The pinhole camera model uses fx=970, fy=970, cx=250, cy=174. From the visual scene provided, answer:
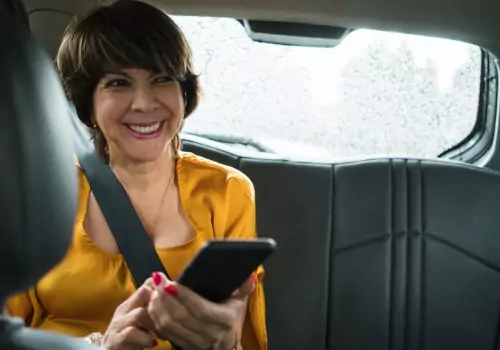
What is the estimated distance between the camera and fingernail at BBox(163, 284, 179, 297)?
144 centimetres

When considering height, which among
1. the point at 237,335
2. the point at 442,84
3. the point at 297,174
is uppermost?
the point at 442,84

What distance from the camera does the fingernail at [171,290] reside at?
144cm

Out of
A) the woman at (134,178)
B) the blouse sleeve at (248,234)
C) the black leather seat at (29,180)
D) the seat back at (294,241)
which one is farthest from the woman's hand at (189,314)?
the seat back at (294,241)

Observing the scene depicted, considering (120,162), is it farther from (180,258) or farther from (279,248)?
(279,248)

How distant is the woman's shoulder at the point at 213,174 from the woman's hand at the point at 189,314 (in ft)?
1.69

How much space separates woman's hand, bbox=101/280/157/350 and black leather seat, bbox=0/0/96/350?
→ 61cm

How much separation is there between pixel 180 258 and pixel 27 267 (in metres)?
1.02

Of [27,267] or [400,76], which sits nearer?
[27,267]

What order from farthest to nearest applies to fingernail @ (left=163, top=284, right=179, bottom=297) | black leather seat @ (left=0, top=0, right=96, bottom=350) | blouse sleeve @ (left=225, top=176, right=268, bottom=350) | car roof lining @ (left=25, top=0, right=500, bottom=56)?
car roof lining @ (left=25, top=0, right=500, bottom=56) → blouse sleeve @ (left=225, top=176, right=268, bottom=350) → fingernail @ (left=163, top=284, right=179, bottom=297) → black leather seat @ (left=0, top=0, right=96, bottom=350)

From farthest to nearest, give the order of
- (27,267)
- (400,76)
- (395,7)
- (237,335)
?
(400,76) < (395,7) < (237,335) < (27,267)

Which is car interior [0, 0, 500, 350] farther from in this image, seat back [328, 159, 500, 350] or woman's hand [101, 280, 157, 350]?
woman's hand [101, 280, 157, 350]

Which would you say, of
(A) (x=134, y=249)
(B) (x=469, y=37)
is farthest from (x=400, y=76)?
(A) (x=134, y=249)

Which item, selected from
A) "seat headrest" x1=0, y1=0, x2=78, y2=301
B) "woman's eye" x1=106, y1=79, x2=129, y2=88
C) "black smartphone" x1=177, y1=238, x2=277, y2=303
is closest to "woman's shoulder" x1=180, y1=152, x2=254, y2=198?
"woman's eye" x1=106, y1=79, x2=129, y2=88

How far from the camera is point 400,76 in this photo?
2.61 meters
